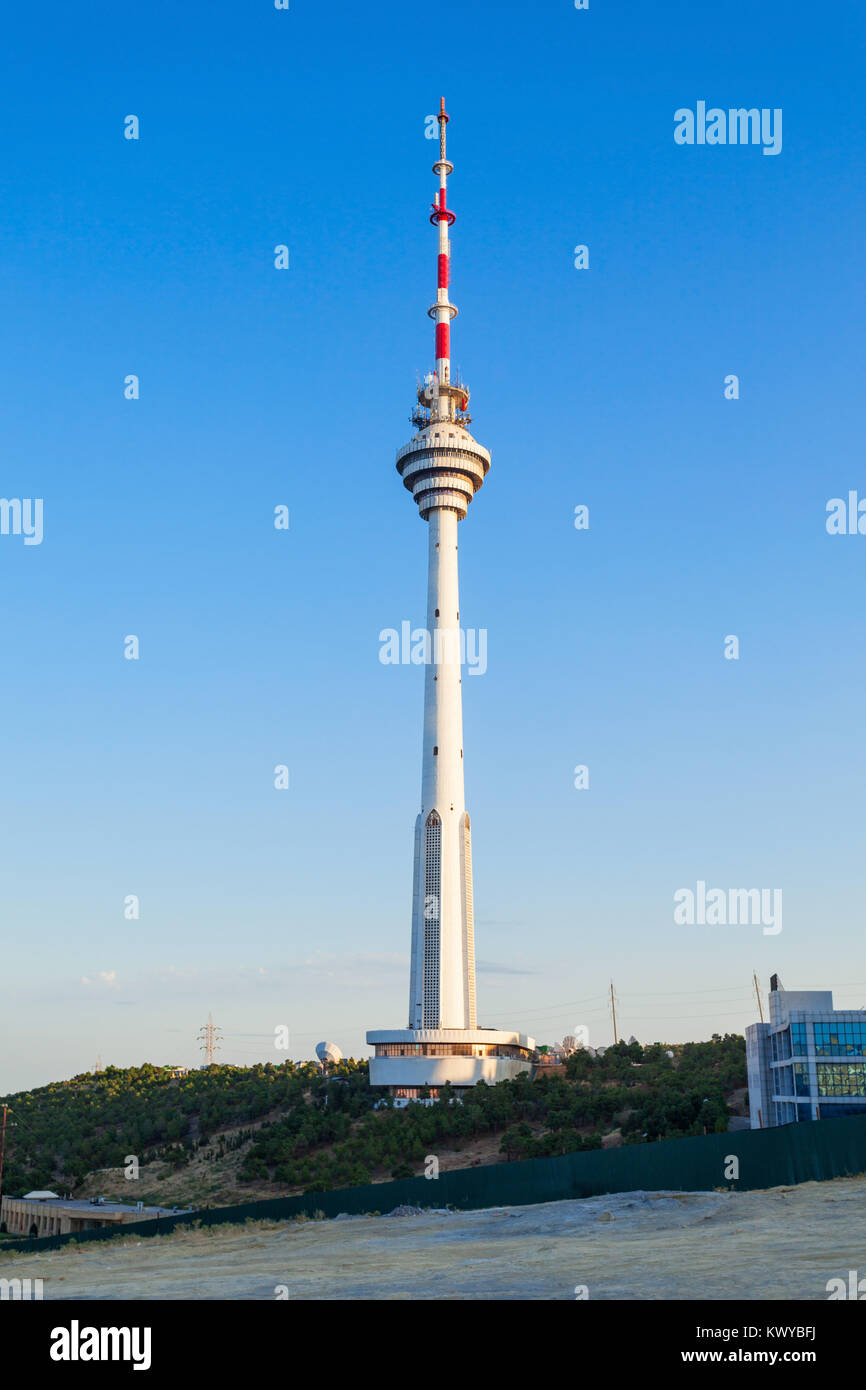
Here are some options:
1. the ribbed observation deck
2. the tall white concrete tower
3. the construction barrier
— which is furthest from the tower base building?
the ribbed observation deck

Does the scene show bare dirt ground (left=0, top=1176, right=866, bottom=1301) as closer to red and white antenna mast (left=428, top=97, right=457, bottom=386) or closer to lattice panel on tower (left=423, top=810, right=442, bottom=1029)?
lattice panel on tower (left=423, top=810, right=442, bottom=1029)

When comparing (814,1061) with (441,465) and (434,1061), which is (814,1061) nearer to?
(434,1061)

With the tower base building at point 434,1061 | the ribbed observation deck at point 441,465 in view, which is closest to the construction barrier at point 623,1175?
the tower base building at point 434,1061
